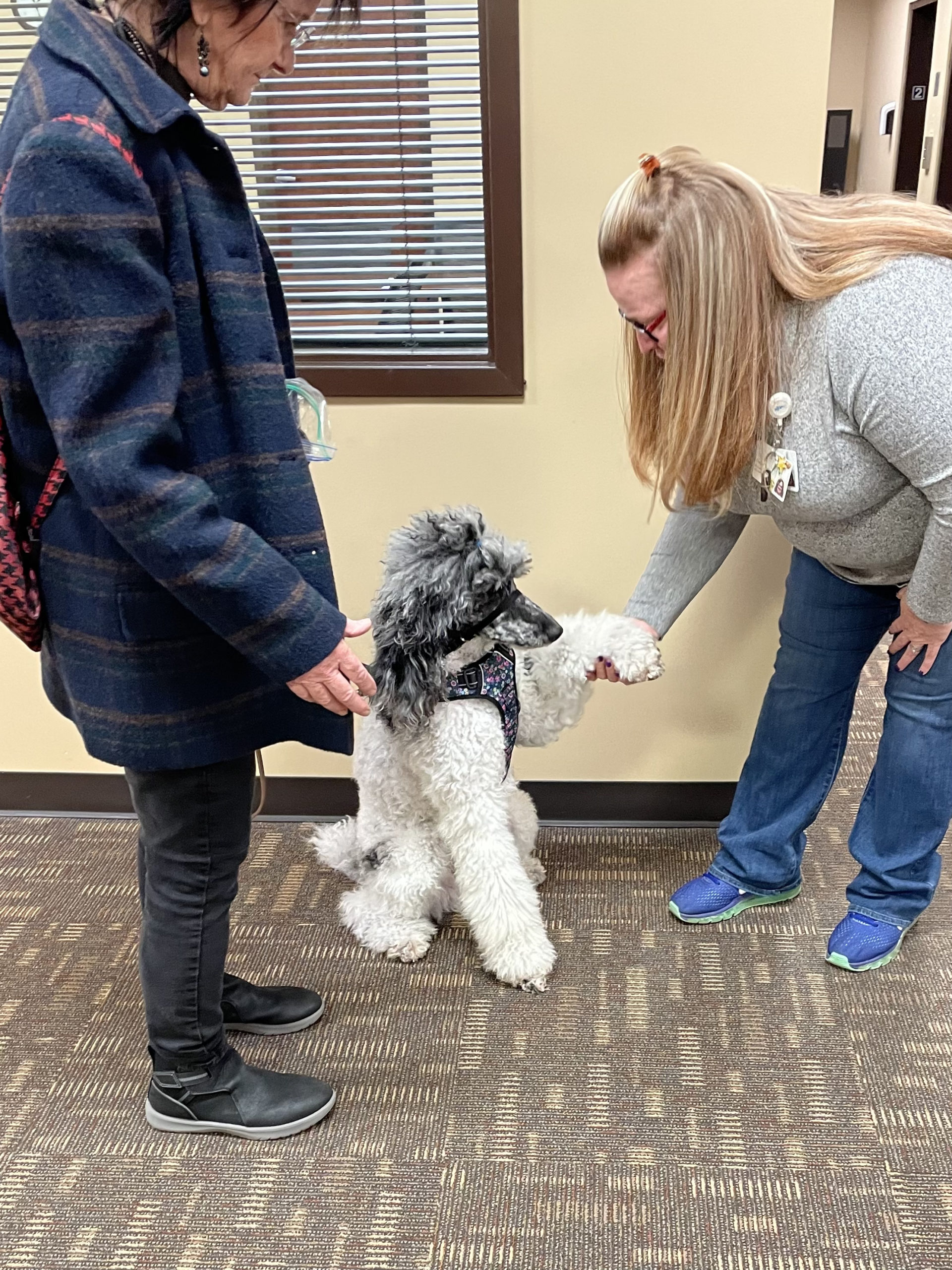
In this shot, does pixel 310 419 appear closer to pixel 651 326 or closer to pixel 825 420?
pixel 651 326

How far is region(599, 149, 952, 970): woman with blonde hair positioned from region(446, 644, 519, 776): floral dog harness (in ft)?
0.62

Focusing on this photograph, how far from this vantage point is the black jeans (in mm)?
1219

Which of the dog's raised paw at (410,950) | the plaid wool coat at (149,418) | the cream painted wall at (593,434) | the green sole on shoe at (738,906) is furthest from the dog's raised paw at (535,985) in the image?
the plaid wool coat at (149,418)

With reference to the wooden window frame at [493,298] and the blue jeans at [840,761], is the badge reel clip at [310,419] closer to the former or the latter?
the wooden window frame at [493,298]

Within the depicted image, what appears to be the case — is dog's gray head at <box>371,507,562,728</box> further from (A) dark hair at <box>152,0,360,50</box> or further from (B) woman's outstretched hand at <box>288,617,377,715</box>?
(A) dark hair at <box>152,0,360,50</box>

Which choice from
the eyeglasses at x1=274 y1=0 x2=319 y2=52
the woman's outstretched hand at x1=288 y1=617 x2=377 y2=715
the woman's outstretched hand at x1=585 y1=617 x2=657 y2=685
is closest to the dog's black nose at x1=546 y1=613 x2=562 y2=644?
the woman's outstretched hand at x1=585 y1=617 x2=657 y2=685

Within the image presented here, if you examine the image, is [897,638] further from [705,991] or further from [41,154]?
[41,154]

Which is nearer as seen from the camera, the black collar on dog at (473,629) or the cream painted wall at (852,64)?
the black collar on dog at (473,629)

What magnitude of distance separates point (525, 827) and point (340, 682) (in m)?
0.86

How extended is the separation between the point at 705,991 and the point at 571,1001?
9.0 inches

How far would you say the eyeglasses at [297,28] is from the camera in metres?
0.99

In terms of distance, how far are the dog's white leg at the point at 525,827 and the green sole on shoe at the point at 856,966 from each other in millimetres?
548

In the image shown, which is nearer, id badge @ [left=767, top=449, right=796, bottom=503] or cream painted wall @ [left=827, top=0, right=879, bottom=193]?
id badge @ [left=767, top=449, right=796, bottom=503]

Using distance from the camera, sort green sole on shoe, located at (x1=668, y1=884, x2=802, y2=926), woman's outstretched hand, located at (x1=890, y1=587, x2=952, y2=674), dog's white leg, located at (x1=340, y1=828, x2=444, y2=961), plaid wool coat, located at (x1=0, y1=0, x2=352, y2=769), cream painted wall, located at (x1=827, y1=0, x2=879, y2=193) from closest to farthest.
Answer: plaid wool coat, located at (x1=0, y1=0, x2=352, y2=769), woman's outstretched hand, located at (x1=890, y1=587, x2=952, y2=674), dog's white leg, located at (x1=340, y1=828, x2=444, y2=961), green sole on shoe, located at (x1=668, y1=884, x2=802, y2=926), cream painted wall, located at (x1=827, y1=0, x2=879, y2=193)
